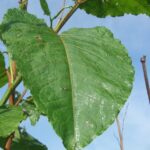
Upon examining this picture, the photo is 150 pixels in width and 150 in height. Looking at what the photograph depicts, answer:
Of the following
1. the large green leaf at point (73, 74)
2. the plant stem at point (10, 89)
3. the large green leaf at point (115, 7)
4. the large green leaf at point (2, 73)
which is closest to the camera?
the large green leaf at point (73, 74)

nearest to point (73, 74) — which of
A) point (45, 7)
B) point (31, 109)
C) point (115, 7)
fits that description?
point (45, 7)

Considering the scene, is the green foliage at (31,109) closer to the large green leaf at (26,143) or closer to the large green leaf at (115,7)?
the large green leaf at (26,143)

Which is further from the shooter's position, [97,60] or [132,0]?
[132,0]

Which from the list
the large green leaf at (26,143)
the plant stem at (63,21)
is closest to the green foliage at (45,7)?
the plant stem at (63,21)

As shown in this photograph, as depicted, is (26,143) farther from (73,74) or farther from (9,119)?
(73,74)

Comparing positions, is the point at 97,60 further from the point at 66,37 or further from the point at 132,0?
the point at 132,0

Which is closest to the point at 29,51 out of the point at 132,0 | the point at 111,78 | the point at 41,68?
the point at 41,68
